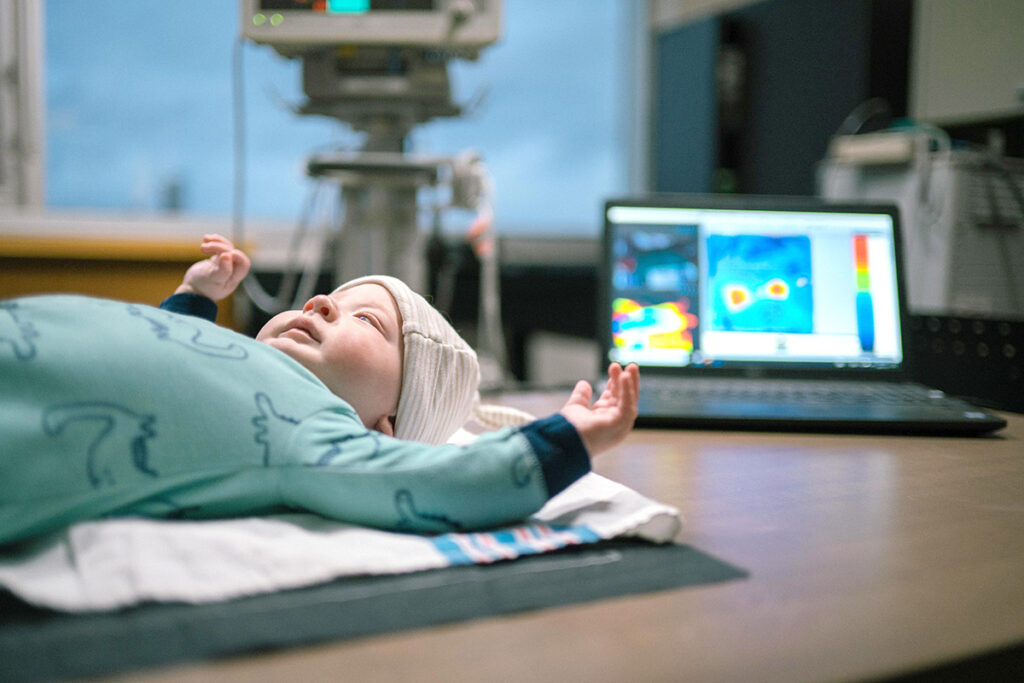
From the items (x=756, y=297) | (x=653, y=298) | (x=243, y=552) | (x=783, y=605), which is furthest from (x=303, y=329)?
(x=756, y=297)

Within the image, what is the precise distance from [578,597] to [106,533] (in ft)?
0.84

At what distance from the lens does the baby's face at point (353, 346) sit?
0.63 meters

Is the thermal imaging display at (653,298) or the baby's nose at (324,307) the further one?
the thermal imaging display at (653,298)

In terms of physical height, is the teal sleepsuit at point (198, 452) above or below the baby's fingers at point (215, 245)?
below

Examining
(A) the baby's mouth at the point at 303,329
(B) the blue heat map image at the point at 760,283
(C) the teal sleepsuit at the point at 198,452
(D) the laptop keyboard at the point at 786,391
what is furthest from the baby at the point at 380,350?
(B) the blue heat map image at the point at 760,283

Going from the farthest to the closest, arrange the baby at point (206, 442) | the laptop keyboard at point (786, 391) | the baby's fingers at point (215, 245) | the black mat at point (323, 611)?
the laptop keyboard at point (786, 391), the baby's fingers at point (215, 245), the baby at point (206, 442), the black mat at point (323, 611)

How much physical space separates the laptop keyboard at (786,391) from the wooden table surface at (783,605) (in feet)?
0.82

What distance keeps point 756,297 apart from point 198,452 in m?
0.79

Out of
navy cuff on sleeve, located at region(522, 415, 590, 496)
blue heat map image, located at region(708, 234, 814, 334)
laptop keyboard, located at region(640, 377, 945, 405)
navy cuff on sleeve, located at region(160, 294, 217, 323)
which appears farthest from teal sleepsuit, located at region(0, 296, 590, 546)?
blue heat map image, located at region(708, 234, 814, 334)

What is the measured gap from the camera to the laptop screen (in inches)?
40.9

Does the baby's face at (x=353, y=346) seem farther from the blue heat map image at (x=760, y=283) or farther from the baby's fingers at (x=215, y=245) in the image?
the blue heat map image at (x=760, y=283)

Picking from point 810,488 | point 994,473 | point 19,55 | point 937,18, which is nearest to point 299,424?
point 810,488

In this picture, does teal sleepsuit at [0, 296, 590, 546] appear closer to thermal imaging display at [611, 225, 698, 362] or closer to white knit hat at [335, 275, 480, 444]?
white knit hat at [335, 275, 480, 444]

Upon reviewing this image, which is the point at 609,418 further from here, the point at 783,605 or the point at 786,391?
the point at 786,391
